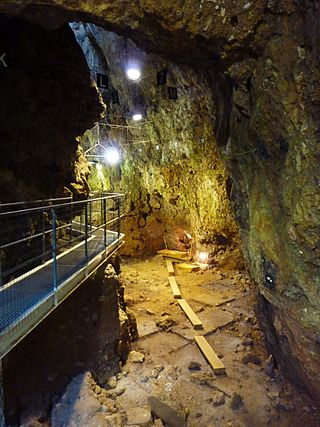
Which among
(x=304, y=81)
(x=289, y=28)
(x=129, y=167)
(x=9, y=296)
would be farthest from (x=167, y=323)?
(x=129, y=167)

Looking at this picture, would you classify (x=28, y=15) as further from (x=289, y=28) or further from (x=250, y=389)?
(x=250, y=389)

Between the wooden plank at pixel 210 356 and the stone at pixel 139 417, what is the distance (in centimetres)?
187

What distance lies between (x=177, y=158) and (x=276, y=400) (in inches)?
389

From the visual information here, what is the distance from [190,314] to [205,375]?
8.42 ft

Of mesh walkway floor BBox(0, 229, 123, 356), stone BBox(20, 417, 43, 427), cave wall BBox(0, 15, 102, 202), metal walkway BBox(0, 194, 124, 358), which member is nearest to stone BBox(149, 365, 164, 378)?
stone BBox(20, 417, 43, 427)

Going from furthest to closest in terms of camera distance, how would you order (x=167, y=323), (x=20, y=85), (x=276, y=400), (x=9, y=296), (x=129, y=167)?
(x=129, y=167), (x=167, y=323), (x=20, y=85), (x=276, y=400), (x=9, y=296)

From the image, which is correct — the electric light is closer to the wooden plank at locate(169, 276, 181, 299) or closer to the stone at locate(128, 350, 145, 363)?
the wooden plank at locate(169, 276, 181, 299)

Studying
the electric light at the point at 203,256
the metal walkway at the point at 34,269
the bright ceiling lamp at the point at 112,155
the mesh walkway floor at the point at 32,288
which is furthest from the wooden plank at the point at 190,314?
the bright ceiling lamp at the point at 112,155

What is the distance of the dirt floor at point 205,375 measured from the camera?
5016 millimetres

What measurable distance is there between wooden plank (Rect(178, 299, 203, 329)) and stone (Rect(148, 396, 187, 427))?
303cm

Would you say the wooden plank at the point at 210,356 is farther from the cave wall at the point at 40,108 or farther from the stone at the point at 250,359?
the cave wall at the point at 40,108

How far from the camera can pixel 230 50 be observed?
4.68m

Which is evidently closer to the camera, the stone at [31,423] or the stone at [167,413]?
the stone at [31,423]

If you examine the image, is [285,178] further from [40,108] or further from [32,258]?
[40,108]
